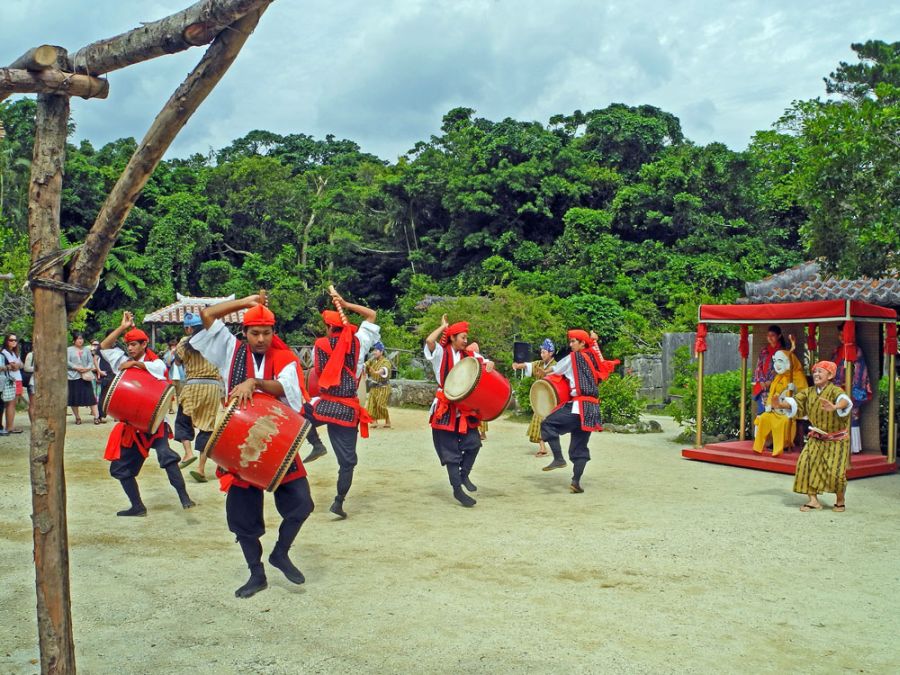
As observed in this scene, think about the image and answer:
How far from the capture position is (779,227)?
2525cm

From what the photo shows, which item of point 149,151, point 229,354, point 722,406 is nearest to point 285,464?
point 229,354

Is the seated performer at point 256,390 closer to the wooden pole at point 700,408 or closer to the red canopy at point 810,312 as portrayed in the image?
the red canopy at point 810,312

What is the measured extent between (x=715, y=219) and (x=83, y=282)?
74.6 ft

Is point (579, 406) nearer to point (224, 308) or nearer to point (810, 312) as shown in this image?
point (810, 312)

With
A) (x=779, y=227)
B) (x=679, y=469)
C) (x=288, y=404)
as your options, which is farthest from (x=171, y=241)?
(x=288, y=404)

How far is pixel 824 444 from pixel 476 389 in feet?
9.92

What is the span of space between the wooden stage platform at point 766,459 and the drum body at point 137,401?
6459mm

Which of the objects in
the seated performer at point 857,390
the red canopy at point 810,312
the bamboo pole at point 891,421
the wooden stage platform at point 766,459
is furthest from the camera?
the seated performer at point 857,390

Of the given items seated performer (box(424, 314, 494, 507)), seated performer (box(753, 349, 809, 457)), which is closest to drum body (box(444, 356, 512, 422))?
seated performer (box(424, 314, 494, 507))

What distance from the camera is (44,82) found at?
10.9ft

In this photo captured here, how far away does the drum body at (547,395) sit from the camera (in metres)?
8.47

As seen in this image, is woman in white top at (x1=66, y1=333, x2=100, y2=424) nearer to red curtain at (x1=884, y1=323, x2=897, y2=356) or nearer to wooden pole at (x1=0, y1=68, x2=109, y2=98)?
wooden pole at (x1=0, y1=68, x2=109, y2=98)

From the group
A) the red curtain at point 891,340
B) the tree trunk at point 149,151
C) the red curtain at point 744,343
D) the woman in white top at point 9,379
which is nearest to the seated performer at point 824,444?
the red curtain at point 891,340

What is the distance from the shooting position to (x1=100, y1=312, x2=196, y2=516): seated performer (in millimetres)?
6625
